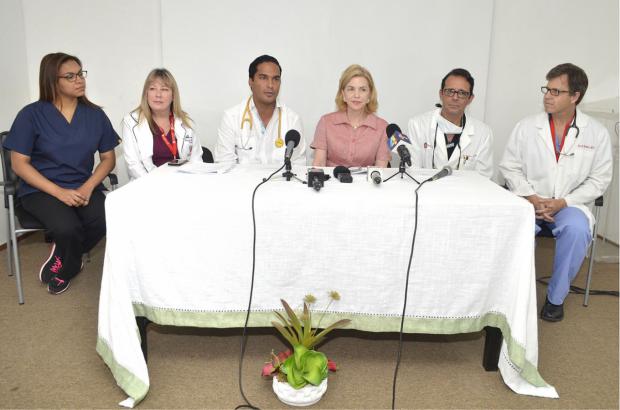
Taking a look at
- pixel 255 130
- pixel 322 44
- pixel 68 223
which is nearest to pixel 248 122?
pixel 255 130

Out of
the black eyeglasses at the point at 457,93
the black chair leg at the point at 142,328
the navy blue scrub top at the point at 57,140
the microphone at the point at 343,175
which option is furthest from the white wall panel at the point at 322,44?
the black chair leg at the point at 142,328

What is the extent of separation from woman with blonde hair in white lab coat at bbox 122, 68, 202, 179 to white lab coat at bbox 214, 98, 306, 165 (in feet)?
0.78

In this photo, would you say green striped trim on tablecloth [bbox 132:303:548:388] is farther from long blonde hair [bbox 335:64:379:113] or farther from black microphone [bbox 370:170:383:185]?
long blonde hair [bbox 335:64:379:113]

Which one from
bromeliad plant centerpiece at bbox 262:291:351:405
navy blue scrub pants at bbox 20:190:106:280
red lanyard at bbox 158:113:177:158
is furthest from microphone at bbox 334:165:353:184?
navy blue scrub pants at bbox 20:190:106:280

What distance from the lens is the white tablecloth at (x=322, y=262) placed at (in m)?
1.85

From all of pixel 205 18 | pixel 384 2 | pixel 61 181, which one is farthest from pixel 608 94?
pixel 61 181

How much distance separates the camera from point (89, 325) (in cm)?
245

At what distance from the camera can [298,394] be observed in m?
1.81

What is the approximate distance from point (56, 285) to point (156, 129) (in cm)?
103

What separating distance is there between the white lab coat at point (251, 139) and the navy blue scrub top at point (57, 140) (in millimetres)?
A: 725

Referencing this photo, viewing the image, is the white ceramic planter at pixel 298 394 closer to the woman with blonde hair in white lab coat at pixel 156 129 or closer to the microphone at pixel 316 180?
the microphone at pixel 316 180

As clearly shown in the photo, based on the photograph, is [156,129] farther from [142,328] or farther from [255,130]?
[142,328]

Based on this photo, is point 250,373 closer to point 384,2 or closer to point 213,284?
point 213,284

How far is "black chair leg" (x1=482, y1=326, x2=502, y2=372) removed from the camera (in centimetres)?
205
